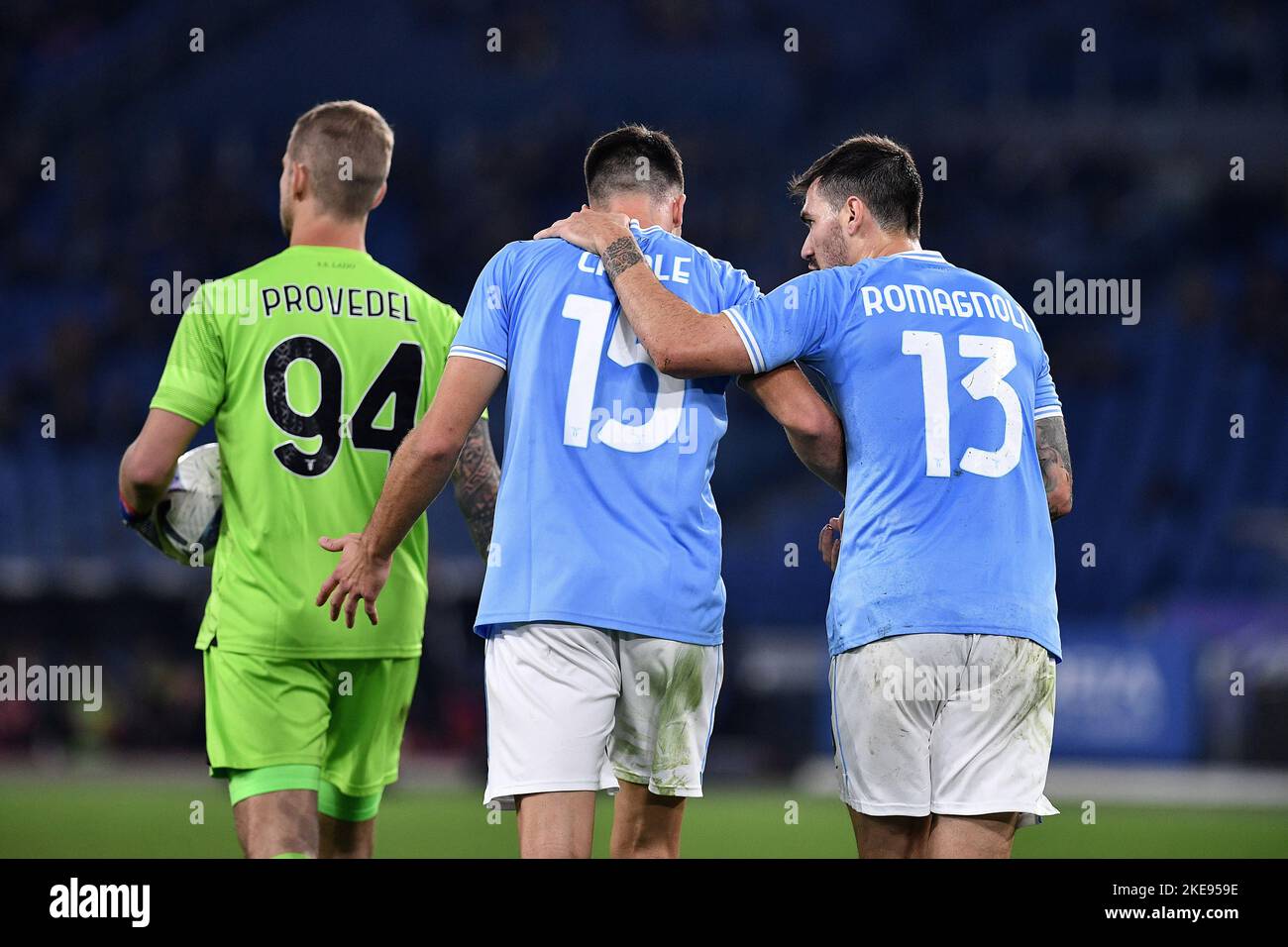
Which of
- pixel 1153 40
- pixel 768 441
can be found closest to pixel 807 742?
pixel 768 441

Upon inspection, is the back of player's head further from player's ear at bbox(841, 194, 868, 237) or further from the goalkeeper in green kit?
player's ear at bbox(841, 194, 868, 237)

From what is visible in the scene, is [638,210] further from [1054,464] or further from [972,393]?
[1054,464]

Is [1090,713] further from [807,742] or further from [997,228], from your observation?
[997,228]

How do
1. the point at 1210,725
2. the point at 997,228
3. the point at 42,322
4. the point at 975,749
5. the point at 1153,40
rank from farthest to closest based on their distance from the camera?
1. the point at 1153,40
2. the point at 997,228
3. the point at 42,322
4. the point at 1210,725
5. the point at 975,749

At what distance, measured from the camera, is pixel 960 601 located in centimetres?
431

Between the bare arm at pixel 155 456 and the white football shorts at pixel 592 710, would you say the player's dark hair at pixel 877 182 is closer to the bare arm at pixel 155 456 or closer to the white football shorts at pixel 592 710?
the white football shorts at pixel 592 710

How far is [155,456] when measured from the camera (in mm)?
4980

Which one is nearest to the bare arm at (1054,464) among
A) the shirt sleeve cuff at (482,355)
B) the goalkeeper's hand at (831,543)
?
the goalkeeper's hand at (831,543)

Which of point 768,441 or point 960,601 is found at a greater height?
point 768,441

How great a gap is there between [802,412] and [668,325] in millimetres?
472

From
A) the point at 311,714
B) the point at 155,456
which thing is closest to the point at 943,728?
the point at 311,714

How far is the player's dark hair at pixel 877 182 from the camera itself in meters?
4.72

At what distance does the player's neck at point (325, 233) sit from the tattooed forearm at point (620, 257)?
1.19 m

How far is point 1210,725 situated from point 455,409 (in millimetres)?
12192
